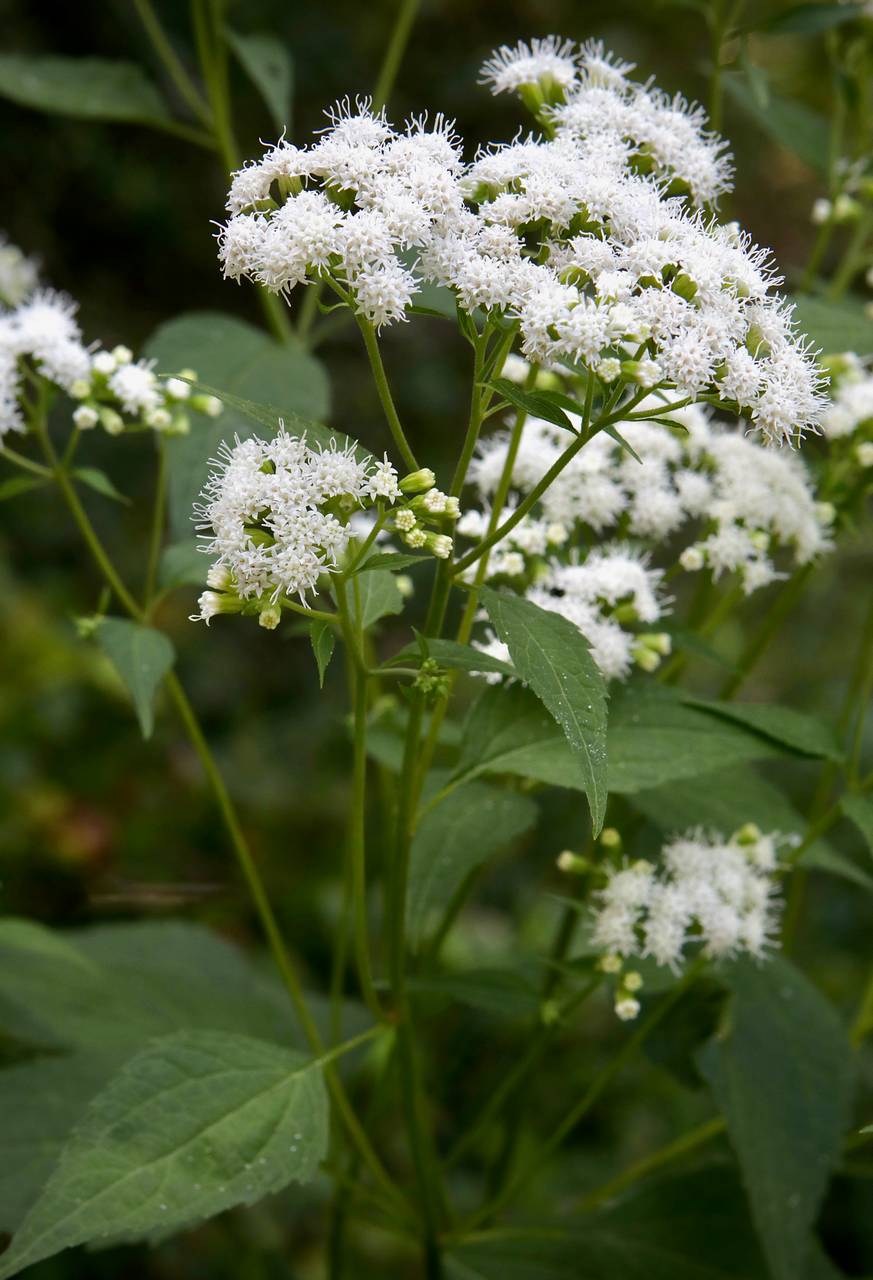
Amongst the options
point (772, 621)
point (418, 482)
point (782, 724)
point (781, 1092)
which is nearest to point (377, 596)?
point (418, 482)

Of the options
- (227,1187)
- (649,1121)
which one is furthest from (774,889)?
(649,1121)

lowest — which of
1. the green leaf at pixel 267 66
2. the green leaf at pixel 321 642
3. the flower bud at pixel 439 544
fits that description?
the green leaf at pixel 321 642

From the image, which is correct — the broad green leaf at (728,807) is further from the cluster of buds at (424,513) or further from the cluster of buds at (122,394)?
the cluster of buds at (122,394)

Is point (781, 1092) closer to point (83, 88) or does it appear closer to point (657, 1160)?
point (657, 1160)

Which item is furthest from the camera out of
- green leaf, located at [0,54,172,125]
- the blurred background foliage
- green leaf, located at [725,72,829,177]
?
the blurred background foliage

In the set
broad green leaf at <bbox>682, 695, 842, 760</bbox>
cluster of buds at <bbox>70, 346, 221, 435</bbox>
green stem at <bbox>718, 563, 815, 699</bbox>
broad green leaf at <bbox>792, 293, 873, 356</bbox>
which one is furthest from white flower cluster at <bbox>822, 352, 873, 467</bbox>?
cluster of buds at <bbox>70, 346, 221, 435</bbox>

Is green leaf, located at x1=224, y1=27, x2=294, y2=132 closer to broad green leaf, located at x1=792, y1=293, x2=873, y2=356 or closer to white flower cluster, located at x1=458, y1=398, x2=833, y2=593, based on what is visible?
white flower cluster, located at x1=458, y1=398, x2=833, y2=593

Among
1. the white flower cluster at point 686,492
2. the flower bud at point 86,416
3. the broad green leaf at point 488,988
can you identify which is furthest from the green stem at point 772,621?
the flower bud at point 86,416
